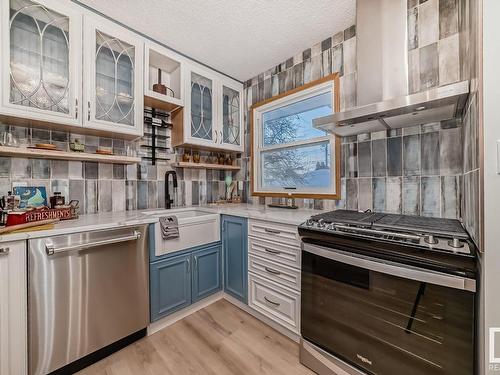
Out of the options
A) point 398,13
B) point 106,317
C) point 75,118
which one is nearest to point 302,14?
point 398,13

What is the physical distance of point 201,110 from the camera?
2477mm

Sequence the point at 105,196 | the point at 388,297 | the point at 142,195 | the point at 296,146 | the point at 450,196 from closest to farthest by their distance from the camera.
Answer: the point at 388,297
the point at 450,196
the point at 105,196
the point at 142,195
the point at 296,146

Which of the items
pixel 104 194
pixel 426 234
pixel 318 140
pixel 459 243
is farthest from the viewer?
pixel 318 140

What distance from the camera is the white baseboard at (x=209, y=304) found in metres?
1.75

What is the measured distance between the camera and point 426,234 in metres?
1.09

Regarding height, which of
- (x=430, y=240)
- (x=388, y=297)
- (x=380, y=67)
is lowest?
(x=388, y=297)

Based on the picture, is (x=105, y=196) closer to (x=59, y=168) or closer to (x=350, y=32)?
(x=59, y=168)

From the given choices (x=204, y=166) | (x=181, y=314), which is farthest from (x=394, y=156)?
(x=181, y=314)

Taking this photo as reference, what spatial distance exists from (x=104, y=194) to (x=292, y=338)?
2.06 m

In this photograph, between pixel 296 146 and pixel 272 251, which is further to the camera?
pixel 296 146

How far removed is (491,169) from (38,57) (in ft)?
8.42

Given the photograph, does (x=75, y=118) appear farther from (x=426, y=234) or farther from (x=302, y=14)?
(x=426, y=234)

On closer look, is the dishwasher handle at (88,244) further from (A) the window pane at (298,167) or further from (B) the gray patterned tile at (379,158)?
(B) the gray patterned tile at (379,158)

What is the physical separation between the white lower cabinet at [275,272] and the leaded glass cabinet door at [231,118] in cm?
125
